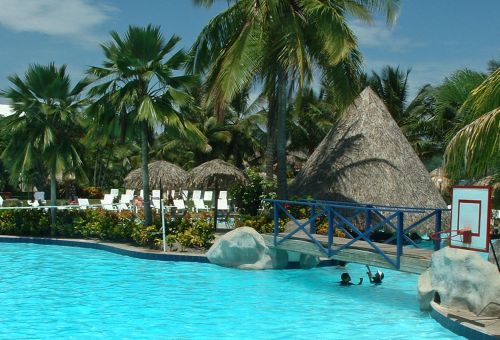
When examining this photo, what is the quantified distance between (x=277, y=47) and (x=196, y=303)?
31.1 feet

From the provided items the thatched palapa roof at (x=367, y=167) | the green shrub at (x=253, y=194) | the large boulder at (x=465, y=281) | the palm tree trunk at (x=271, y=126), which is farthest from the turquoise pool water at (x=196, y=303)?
the palm tree trunk at (x=271, y=126)

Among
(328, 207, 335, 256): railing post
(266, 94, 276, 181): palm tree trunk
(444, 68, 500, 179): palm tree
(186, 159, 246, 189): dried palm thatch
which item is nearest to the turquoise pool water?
(328, 207, 335, 256): railing post

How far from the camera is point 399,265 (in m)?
10.6

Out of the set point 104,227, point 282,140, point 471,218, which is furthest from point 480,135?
point 104,227

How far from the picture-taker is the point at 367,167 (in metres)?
20.1

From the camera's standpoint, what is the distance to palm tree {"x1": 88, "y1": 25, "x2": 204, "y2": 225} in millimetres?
16438

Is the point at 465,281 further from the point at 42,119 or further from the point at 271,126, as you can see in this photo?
the point at 42,119

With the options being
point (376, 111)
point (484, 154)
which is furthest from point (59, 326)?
point (376, 111)

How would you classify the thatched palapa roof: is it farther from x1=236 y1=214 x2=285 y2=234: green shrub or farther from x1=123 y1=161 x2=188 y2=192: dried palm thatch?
x1=123 y1=161 x2=188 y2=192: dried palm thatch

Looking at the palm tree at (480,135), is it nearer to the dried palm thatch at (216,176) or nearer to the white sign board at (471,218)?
the white sign board at (471,218)

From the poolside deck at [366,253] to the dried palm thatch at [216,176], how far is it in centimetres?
668

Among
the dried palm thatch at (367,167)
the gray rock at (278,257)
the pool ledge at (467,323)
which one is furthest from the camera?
the dried palm thatch at (367,167)

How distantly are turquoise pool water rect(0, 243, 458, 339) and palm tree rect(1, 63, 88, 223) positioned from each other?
13.3 feet

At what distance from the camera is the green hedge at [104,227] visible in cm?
1619
